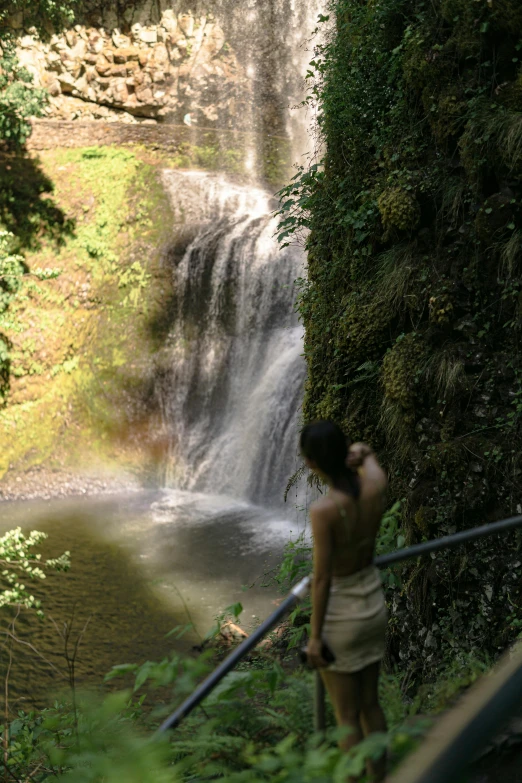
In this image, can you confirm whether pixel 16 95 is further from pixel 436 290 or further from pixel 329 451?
pixel 329 451

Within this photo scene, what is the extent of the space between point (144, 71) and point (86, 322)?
8654mm

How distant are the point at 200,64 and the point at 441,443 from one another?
1848 cm

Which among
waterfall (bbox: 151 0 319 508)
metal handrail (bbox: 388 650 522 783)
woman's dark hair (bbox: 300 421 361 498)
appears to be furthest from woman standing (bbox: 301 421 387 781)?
waterfall (bbox: 151 0 319 508)

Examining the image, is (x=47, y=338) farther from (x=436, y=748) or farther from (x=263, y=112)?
(x=436, y=748)

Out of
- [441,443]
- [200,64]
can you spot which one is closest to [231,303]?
[200,64]

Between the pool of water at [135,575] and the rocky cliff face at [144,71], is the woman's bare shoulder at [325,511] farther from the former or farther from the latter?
the rocky cliff face at [144,71]

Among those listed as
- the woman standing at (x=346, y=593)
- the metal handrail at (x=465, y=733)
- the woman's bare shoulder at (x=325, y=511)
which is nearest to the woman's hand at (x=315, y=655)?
the woman standing at (x=346, y=593)

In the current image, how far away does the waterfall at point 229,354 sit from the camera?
14.1 meters

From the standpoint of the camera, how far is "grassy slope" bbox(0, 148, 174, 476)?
50.4 feet

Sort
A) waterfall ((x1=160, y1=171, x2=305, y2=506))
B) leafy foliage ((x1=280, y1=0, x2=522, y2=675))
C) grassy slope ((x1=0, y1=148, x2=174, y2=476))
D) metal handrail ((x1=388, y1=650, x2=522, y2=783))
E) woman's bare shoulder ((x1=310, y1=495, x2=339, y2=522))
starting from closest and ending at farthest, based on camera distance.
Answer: metal handrail ((x1=388, y1=650, x2=522, y2=783))
woman's bare shoulder ((x1=310, y1=495, x2=339, y2=522))
leafy foliage ((x1=280, y1=0, x2=522, y2=675))
waterfall ((x1=160, y1=171, x2=305, y2=506))
grassy slope ((x1=0, y1=148, x2=174, y2=476))

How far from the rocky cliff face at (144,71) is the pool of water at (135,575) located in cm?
1189

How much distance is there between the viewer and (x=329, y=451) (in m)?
2.74

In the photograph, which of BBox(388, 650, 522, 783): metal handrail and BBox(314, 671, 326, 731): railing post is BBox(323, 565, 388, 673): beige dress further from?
BBox(388, 650, 522, 783): metal handrail

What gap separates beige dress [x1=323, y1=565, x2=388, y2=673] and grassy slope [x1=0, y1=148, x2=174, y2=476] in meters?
12.7
